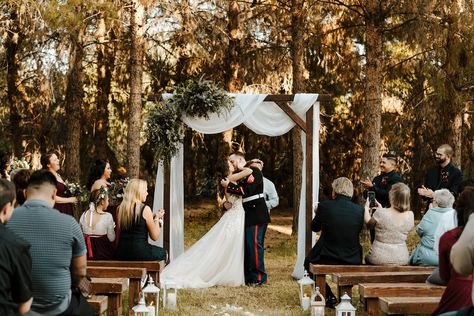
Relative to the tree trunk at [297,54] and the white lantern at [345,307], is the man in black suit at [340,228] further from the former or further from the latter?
the tree trunk at [297,54]

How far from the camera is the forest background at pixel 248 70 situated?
12617 mm

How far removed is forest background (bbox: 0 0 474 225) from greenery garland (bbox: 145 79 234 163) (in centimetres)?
41

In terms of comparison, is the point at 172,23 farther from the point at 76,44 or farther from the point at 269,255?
the point at 269,255

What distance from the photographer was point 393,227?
7.46 meters

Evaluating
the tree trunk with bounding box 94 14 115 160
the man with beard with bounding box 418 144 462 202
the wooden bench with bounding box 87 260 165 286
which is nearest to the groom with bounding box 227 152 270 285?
the wooden bench with bounding box 87 260 165 286

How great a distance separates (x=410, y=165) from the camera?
743 inches

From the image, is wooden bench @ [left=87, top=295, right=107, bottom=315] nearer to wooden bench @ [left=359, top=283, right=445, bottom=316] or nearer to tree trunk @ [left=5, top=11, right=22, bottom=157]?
wooden bench @ [left=359, top=283, right=445, bottom=316]

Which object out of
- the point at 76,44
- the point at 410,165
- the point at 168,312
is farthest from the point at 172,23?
the point at 168,312

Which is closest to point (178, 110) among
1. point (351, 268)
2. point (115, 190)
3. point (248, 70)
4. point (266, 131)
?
point (266, 131)

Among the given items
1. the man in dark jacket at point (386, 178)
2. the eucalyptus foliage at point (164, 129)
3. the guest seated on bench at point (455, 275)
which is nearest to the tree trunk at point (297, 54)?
the eucalyptus foliage at point (164, 129)

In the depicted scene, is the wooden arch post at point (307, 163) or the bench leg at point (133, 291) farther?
the wooden arch post at point (307, 163)

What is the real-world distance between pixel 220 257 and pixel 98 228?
1.86 meters

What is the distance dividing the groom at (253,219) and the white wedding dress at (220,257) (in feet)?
0.27

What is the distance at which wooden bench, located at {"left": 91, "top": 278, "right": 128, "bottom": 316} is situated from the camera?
6.13 metres
